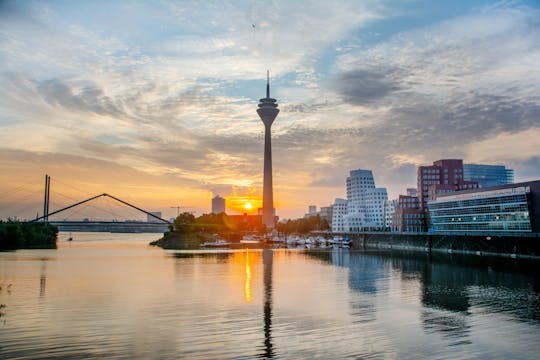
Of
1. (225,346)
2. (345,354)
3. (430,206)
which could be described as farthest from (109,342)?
(430,206)

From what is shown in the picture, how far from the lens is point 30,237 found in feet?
445

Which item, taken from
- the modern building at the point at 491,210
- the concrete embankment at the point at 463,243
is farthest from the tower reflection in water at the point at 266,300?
the modern building at the point at 491,210

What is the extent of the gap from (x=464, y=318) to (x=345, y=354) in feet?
41.1

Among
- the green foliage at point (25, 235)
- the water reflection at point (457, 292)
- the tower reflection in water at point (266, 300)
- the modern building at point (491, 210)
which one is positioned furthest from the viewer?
the green foliage at point (25, 235)

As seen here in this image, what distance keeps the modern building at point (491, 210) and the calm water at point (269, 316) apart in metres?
44.0

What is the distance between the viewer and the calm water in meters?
24.2

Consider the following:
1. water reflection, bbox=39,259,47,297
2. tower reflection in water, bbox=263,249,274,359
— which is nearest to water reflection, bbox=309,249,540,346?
tower reflection in water, bbox=263,249,274,359

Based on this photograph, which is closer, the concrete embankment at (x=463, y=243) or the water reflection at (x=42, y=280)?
the water reflection at (x=42, y=280)

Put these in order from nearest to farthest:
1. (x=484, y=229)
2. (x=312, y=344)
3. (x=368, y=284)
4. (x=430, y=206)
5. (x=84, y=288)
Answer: (x=312, y=344)
(x=84, y=288)
(x=368, y=284)
(x=484, y=229)
(x=430, y=206)

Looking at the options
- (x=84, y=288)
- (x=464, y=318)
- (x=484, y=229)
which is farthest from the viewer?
(x=484, y=229)

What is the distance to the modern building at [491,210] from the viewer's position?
95.4 m

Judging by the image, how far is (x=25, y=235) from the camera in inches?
5231

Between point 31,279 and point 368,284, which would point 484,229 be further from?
point 31,279

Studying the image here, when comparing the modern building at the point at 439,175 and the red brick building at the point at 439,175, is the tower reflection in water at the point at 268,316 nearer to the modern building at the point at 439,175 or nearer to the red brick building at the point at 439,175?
the red brick building at the point at 439,175
